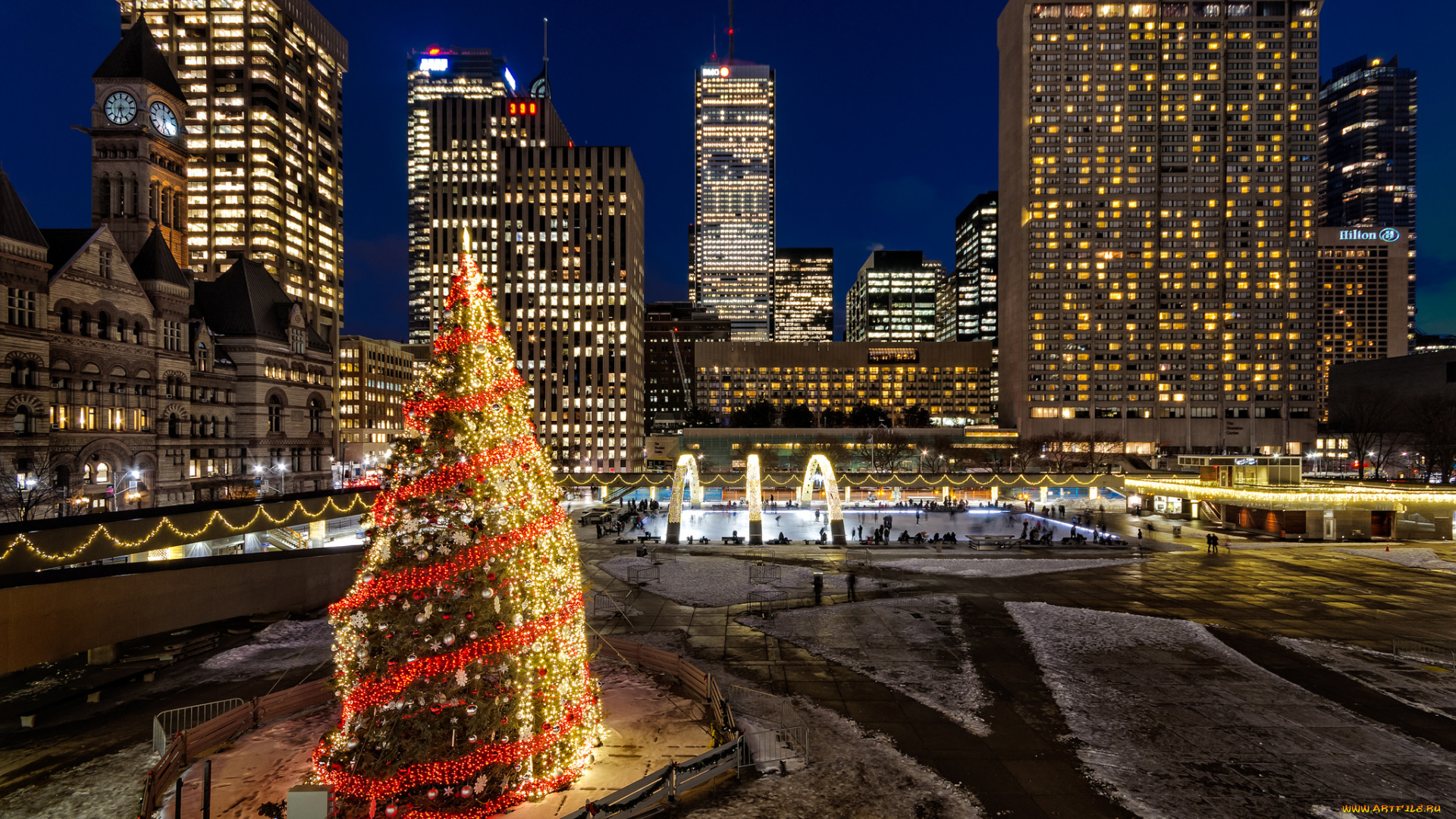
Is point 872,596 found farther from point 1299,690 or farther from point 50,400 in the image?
point 50,400

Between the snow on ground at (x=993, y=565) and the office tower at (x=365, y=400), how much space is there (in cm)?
10768

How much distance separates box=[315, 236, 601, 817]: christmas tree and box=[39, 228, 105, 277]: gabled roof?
156ft

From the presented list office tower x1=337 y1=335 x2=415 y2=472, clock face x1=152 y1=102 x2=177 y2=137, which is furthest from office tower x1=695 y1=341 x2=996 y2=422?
clock face x1=152 y1=102 x2=177 y2=137

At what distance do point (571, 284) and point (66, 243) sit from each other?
267 feet

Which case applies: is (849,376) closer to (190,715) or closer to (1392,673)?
(1392,673)

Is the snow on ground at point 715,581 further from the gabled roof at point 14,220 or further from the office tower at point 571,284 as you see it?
the office tower at point 571,284

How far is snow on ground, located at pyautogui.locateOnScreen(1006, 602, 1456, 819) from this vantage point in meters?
12.9

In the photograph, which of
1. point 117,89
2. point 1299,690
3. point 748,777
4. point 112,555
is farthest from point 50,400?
point 1299,690

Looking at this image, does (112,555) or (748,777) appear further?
(112,555)

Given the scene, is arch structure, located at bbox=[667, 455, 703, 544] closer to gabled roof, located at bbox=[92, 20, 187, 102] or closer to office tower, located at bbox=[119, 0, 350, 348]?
gabled roof, located at bbox=[92, 20, 187, 102]

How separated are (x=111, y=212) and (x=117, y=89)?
12.5m

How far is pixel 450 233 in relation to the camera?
13812cm

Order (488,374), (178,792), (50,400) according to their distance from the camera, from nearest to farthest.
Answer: (178,792), (488,374), (50,400)

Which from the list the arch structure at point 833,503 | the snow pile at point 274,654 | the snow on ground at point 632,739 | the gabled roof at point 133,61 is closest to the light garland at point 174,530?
the snow pile at point 274,654
